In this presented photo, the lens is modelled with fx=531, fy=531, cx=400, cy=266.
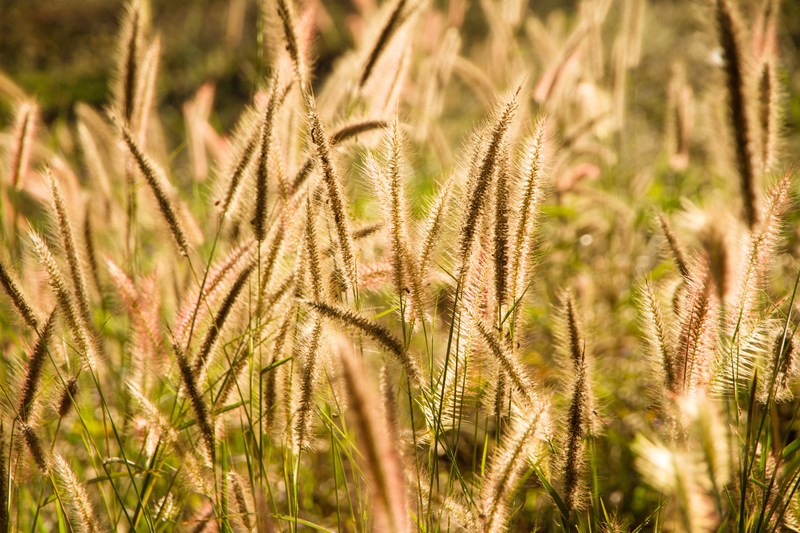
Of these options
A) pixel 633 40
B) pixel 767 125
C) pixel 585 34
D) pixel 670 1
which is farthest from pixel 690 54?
pixel 767 125

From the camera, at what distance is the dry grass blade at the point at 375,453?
2.05 feet

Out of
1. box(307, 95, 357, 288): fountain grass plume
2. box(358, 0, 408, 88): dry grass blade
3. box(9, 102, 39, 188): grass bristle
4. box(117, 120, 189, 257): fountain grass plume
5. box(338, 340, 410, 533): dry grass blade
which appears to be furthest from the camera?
box(9, 102, 39, 188): grass bristle

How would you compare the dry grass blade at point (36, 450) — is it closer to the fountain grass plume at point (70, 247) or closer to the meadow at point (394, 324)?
the meadow at point (394, 324)

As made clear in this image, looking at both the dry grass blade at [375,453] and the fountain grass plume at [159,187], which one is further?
the fountain grass plume at [159,187]

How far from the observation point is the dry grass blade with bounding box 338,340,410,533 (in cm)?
62

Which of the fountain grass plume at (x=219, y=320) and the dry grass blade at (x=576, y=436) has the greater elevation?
the fountain grass plume at (x=219, y=320)

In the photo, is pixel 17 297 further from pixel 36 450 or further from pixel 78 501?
pixel 78 501

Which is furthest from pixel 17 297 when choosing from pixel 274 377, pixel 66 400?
pixel 274 377

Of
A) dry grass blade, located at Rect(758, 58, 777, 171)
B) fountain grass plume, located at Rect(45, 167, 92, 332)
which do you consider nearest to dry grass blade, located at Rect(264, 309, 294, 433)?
fountain grass plume, located at Rect(45, 167, 92, 332)

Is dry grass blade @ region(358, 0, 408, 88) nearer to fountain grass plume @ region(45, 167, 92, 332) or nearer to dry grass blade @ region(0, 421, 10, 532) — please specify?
fountain grass plume @ region(45, 167, 92, 332)

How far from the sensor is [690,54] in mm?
6945

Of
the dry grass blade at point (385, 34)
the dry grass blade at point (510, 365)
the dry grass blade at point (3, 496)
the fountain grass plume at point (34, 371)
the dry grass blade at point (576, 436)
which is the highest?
the dry grass blade at point (385, 34)

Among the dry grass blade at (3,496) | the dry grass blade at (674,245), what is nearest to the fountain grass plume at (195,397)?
the dry grass blade at (3,496)

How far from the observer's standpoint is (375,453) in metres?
0.64
